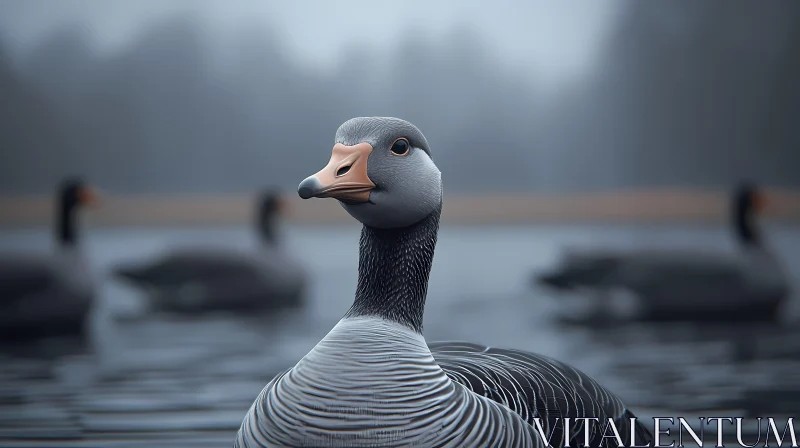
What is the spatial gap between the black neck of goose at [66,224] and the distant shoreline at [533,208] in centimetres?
471

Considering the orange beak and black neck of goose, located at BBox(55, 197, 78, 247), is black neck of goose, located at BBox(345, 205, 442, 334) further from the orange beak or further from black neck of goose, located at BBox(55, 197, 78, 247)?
black neck of goose, located at BBox(55, 197, 78, 247)

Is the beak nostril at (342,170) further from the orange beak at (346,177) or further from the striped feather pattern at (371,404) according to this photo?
the striped feather pattern at (371,404)

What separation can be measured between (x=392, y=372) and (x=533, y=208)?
11.4m

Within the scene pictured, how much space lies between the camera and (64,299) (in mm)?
6652

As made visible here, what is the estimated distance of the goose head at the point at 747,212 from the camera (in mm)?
8227

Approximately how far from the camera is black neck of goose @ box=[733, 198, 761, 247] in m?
8.16

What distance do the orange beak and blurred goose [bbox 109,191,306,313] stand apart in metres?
6.01

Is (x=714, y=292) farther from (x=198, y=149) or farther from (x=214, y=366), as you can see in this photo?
(x=198, y=149)

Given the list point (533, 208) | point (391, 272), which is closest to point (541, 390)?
point (391, 272)

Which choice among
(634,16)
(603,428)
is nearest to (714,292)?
(603,428)

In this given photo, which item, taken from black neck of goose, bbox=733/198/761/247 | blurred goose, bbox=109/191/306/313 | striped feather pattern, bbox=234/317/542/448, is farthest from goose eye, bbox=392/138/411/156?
black neck of goose, bbox=733/198/761/247

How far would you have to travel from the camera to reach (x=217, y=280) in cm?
836

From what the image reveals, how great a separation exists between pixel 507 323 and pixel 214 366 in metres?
2.50

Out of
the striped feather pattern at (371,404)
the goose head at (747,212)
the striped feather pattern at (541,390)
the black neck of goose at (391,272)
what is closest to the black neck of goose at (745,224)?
the goose head at (747,212)
